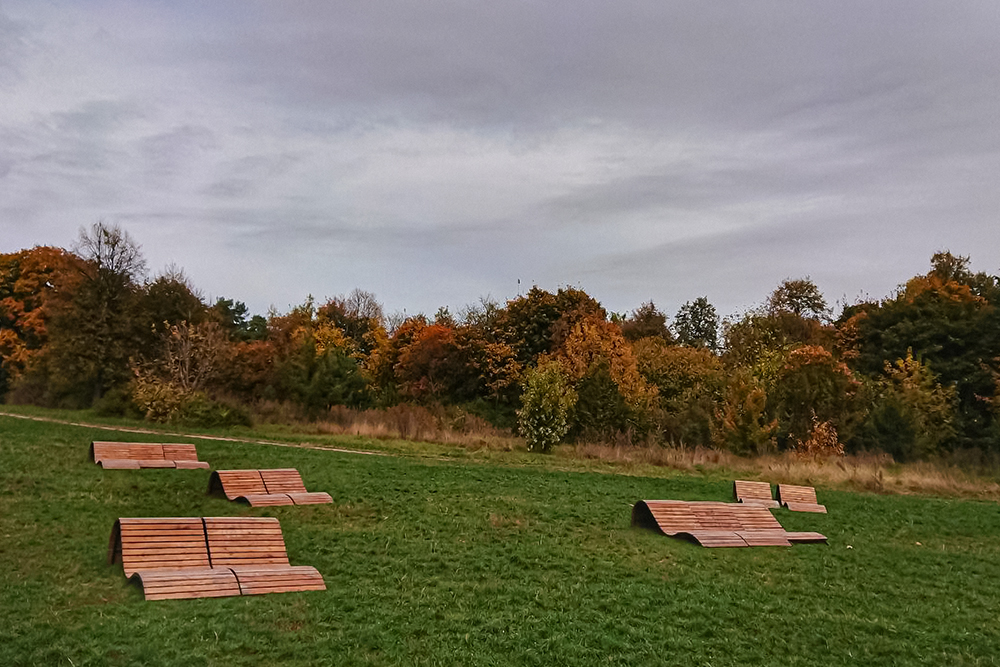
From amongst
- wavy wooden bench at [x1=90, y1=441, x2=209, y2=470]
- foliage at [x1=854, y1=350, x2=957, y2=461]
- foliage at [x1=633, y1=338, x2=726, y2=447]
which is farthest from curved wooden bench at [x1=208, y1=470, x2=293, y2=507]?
foliage at [x1=854, y1=350, x2=957, y2=461]

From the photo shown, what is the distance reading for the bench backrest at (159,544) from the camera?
24.9 ft

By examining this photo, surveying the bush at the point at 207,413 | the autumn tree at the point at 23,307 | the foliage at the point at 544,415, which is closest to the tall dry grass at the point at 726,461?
the foliage at the point at 544,415

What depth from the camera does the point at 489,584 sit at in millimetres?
7957

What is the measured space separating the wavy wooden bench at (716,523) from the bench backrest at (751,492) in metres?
1.99

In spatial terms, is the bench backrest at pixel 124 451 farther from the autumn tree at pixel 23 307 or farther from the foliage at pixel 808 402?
the autumn tree at pixel 23 307

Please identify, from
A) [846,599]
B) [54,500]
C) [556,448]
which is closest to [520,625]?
[846,599]

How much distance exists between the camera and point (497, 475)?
1534cm

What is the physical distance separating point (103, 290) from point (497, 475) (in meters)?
19.6

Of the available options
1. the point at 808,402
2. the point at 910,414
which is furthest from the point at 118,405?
the point at 910,414

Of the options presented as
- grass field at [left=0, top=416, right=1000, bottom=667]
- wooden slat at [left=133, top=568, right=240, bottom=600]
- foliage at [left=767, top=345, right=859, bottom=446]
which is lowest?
grass field at [left=0, top=416, right=1000, bottom=667]

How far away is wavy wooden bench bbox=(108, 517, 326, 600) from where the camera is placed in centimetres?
703

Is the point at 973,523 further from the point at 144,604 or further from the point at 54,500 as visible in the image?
the point at 54,500

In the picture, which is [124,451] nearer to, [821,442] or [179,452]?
[179,452]

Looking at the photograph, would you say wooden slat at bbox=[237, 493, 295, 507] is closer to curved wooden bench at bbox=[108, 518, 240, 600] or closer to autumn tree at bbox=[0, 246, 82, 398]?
curved wooden bench at bbox=[108, 518, 240, 600]
